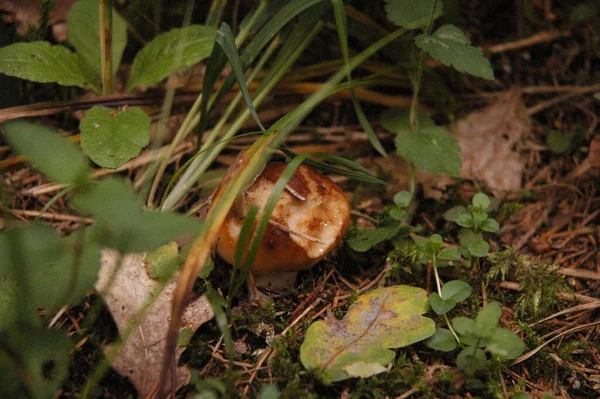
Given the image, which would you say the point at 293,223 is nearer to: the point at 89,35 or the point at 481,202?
the point at 481,202

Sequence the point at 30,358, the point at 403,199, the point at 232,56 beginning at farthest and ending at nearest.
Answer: the point at 403,199 → the point at 232,56 → the point at 30,358

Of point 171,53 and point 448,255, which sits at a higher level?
point 171,53

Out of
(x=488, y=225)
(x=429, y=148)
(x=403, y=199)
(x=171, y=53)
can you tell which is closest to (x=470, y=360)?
(x=488, y=225)

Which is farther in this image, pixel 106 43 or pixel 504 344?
pixel 106 43

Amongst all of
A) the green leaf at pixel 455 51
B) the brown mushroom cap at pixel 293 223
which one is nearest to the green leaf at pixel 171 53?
the brown mushroom cap at pixel 293 223

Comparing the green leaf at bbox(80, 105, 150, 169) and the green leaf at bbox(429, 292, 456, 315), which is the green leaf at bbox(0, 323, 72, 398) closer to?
the green leaf at bbox(80, 105, 150, 169)

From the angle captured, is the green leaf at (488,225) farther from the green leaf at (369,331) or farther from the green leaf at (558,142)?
the green leaf at (558,142)

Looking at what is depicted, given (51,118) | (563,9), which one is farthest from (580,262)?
(51,118)
